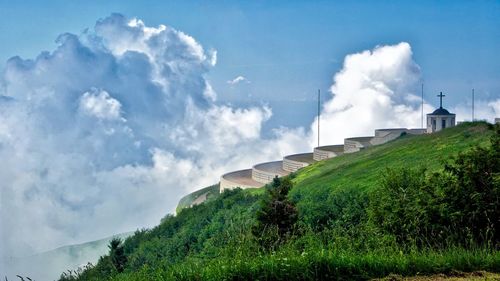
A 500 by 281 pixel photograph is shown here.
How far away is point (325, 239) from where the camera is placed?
9.30 meters

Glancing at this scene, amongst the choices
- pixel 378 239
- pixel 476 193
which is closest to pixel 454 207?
pixel 476 193

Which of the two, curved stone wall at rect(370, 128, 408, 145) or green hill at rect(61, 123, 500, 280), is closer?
green hill at rect(61, 123, 500, 280)

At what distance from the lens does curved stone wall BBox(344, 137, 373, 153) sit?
172 ft

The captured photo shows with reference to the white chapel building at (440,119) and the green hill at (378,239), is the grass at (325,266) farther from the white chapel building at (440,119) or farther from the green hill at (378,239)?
the white chapel building at (440,119)

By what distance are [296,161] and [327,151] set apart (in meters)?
3.53

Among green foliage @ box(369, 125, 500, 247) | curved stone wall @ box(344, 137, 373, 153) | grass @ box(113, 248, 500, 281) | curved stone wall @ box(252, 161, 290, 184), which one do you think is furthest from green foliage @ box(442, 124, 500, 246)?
curved stone wall @ box(344, 137, 373, 153)

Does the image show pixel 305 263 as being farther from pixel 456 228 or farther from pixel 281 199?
pixel 281 199

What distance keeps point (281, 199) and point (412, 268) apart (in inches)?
285

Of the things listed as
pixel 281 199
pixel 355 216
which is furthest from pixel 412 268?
pixel 355 216

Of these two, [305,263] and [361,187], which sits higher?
[361,187]

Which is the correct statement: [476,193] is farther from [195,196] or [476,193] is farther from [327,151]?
[195,196]

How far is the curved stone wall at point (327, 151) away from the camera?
5349 centimetres

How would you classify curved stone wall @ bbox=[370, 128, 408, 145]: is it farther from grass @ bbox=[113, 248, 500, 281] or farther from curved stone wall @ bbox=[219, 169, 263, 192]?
grass @ bbox=[113, 248, 500, 281]

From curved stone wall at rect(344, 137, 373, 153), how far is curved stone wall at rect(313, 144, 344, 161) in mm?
677
